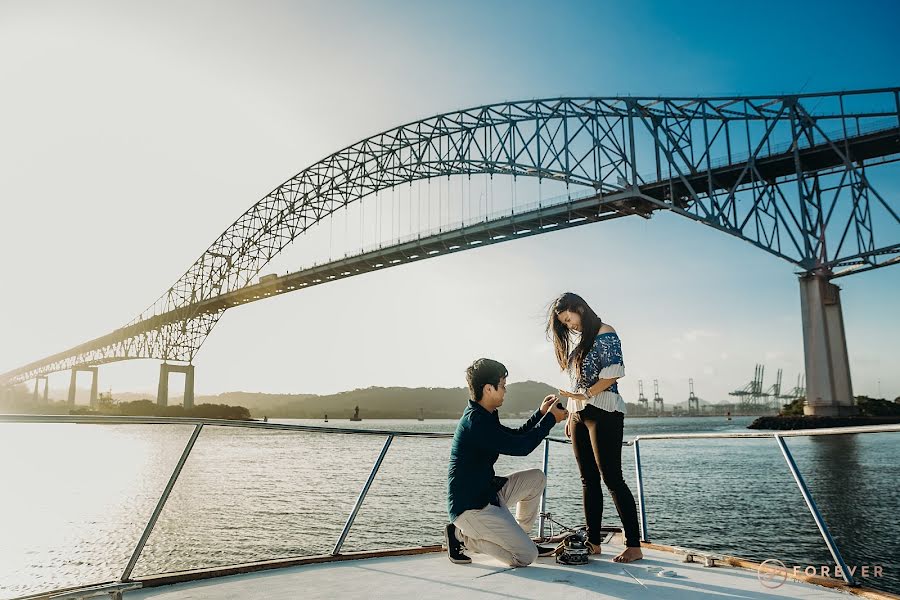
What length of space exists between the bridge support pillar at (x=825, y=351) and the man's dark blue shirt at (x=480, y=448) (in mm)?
34288

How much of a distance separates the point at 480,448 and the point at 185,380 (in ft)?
205

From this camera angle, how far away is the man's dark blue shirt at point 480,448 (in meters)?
3.27

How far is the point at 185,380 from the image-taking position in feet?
197

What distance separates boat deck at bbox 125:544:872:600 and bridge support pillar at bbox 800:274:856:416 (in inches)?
1338

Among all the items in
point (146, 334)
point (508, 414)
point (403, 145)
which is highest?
point (403, 145)

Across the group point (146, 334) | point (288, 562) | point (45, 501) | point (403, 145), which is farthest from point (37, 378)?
point (288, 562)

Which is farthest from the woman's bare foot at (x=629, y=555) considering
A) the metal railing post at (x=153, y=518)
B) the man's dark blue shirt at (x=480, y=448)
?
the metal railing post at (x=153, y=518)

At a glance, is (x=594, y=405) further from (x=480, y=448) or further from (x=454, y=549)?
(x=454, y=549)

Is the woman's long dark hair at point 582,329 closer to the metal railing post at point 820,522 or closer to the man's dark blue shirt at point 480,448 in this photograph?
the man's dark blue shirt at point 480,448

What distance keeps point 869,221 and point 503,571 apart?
35035 millimetres

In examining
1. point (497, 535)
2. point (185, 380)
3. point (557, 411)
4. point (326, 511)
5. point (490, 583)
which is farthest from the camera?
point (185, 380)

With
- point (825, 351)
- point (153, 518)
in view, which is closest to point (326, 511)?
point (153, 518)

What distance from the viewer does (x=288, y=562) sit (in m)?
3.45

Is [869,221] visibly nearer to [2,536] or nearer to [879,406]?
[879,406]
